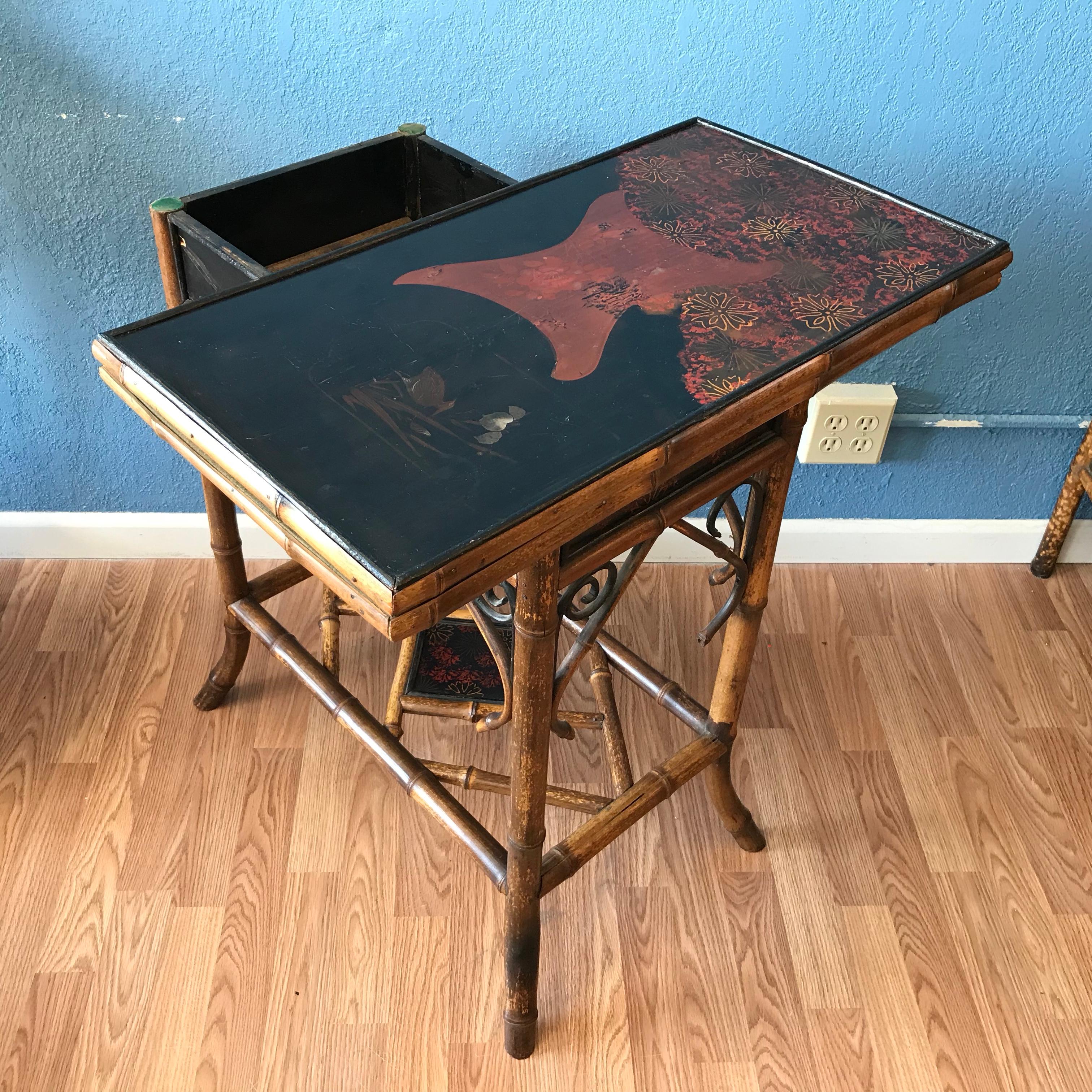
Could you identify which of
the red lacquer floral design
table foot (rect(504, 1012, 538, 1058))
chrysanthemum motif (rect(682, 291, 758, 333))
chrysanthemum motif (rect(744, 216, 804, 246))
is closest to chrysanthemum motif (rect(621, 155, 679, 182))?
the red lacquer floral design

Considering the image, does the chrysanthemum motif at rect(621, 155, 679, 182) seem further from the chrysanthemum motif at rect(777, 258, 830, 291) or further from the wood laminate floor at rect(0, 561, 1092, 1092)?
the wood laminate floor at rect(0, 561, 1092, 1092)

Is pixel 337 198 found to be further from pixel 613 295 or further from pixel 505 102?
pixel 613 295

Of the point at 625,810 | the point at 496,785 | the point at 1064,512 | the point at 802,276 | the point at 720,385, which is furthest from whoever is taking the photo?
the point at 1064,512

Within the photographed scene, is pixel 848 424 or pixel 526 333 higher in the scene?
pixel 526 333

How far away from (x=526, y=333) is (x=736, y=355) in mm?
172

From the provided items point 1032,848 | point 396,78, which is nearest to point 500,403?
point 396,78

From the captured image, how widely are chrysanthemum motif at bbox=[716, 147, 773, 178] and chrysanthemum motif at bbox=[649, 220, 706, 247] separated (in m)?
0.12

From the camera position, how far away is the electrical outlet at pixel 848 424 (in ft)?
5.57

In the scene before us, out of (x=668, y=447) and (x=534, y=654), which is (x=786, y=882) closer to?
(x=534, y=654)

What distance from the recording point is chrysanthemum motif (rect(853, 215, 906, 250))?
1053mm

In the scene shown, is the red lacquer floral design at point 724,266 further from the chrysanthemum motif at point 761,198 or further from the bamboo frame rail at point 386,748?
the bamboo frame rail at point 386,748

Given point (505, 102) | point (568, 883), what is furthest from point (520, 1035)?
point (505, 102)

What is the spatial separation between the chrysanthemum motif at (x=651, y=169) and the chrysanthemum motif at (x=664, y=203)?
0.01 m

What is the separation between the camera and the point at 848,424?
5.67 feet
